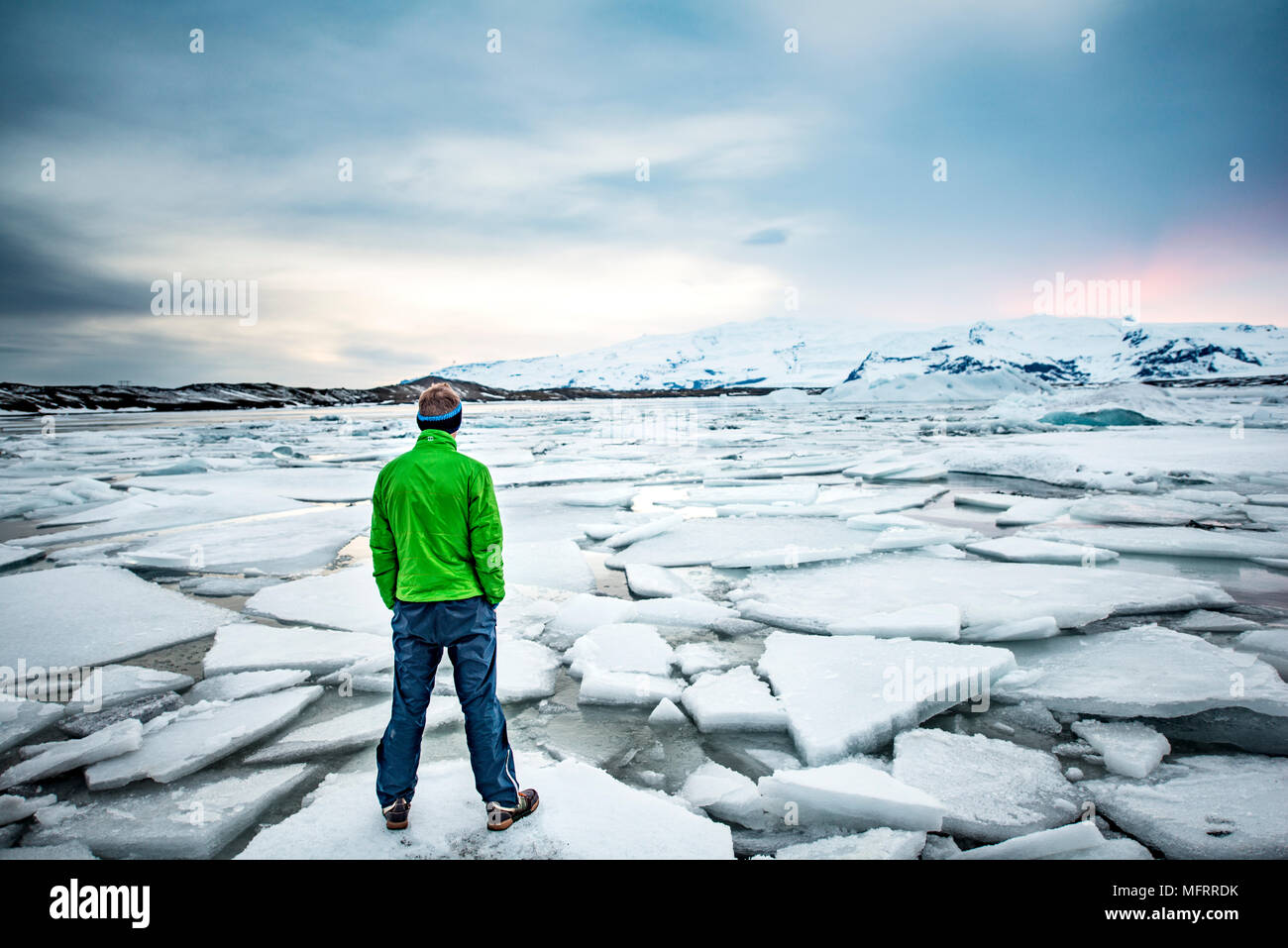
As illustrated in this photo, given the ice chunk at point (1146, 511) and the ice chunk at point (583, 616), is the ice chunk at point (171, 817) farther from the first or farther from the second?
the ice chunk at point (1146, 511)

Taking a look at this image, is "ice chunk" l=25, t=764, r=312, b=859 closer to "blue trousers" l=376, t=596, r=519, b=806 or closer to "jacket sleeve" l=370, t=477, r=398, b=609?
"blue trousers" l=376, t=596, r=519, b=806

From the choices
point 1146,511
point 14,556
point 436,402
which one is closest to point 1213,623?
point 1146,511

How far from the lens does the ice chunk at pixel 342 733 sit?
96.6 inches

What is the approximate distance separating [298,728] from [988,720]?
294 centimetres

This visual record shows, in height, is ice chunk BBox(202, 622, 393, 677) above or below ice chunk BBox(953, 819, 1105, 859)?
above

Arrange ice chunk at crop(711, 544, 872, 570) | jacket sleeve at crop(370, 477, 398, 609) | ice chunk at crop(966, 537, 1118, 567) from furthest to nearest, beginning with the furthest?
ice chunk at crop(711, 544, 872, 570) → ice chunk at crop(966, 537, 1118, 567) → jacket sleeve at crop(370, 477, 398, 609)

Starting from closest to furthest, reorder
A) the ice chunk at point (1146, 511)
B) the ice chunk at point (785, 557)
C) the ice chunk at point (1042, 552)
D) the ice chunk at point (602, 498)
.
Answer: the ice chunk at point (1042, 552) < the ice chunk at point (785, 557) < the ice chunk at point (1146, 511) < the ice chunk at point (602, 498)

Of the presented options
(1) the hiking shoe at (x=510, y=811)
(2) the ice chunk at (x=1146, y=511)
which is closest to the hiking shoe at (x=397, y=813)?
(1) the hiking shoe at (x=510, y=811)

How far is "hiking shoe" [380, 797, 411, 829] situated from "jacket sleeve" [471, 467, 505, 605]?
2.20 feet

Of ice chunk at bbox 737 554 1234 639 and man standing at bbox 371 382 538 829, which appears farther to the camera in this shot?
ice chunk at bbox 737 554 1234 639

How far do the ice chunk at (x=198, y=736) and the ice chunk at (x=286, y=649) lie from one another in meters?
0.30

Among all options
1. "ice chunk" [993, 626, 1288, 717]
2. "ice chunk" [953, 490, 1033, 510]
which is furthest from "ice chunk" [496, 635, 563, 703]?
"ice chunk" [953, 490, 1033, 510]

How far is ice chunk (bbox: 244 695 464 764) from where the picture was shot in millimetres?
2453
